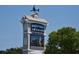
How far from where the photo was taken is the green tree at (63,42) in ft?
8.43

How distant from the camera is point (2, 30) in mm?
2586

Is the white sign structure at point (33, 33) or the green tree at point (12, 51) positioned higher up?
the white sign structure at point (33, 33)

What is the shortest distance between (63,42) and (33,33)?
27 cm

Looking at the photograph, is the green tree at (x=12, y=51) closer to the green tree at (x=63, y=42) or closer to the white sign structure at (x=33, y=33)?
the white sign structure at (x=33, y=33)

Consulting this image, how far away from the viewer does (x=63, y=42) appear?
8.48 feet

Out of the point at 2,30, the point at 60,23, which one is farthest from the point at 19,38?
the point at 60,23

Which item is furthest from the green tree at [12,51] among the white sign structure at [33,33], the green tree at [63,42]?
the green tree at [63,42]

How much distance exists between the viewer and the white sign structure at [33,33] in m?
2.59

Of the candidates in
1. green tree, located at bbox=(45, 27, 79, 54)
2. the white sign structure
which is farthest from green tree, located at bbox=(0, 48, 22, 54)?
green tree, located at bbox=(45, 27, 79, 54)

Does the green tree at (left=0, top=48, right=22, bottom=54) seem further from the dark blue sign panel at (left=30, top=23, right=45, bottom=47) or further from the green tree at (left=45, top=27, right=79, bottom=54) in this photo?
the green tree at (left=45, top=27, right=79, bottom=54)

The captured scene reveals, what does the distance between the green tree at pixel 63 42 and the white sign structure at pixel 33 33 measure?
7 cm

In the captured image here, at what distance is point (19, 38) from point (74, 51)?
1.58 ft

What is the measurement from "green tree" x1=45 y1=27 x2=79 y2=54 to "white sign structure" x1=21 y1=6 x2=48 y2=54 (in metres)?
0.07
